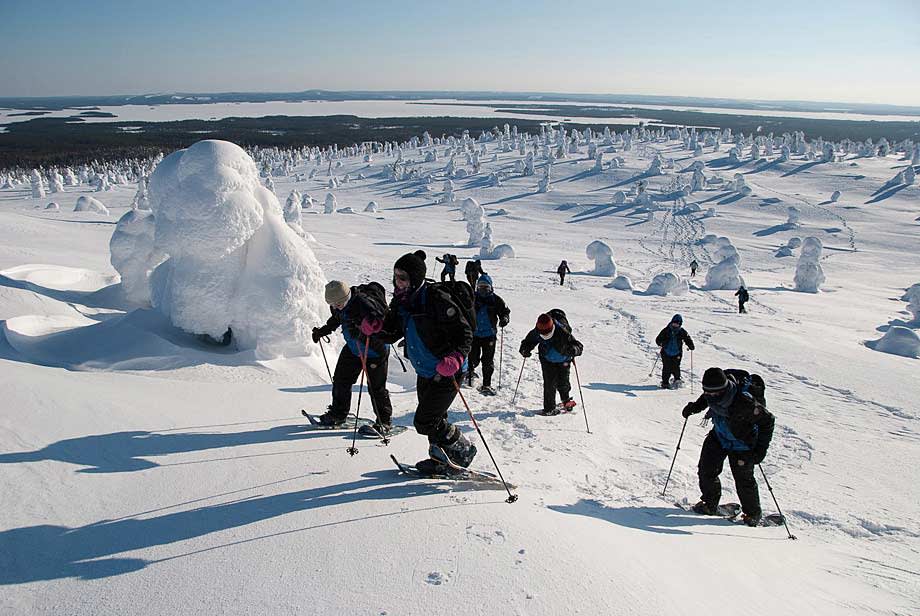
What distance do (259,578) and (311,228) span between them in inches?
1148

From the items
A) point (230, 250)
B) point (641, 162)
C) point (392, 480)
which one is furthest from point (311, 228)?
point (641, 162)

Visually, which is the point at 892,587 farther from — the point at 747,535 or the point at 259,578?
the point at 259,578

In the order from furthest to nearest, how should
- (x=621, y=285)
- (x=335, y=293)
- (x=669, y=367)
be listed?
(x=621, y=285) < (x=669, y=367) < (x=335, y=293)

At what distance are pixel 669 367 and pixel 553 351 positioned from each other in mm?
2924

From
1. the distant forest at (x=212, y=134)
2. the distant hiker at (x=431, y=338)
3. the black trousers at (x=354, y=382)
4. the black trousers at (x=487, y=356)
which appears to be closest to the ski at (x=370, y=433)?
the black trousers at (x=354, y=382)

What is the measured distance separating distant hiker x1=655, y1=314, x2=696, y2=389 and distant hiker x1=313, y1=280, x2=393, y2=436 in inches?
190

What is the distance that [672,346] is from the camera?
25.8ft

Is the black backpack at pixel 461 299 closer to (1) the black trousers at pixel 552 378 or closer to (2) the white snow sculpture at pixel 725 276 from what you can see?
(1) the black trousers at pixel 552 378

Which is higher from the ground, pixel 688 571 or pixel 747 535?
pixel 688 571

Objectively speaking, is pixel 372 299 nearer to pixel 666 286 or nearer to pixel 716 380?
pixel 716 380

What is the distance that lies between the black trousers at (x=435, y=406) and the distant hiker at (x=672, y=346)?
5.13m

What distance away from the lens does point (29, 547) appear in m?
2.53

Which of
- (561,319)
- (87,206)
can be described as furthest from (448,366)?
(87,206)

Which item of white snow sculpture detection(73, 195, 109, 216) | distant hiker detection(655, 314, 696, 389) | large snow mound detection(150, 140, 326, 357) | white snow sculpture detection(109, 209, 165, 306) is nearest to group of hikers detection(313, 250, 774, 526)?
large snow mound detection(150, 140, 326, 357)
